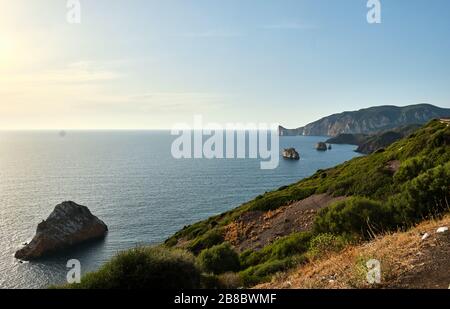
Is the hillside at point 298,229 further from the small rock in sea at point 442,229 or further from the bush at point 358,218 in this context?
the small rock in sea at point 442,229

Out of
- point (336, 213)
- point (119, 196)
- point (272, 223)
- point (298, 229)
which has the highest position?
point (336, 213)

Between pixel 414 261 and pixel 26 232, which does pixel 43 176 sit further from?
pixel 414 261

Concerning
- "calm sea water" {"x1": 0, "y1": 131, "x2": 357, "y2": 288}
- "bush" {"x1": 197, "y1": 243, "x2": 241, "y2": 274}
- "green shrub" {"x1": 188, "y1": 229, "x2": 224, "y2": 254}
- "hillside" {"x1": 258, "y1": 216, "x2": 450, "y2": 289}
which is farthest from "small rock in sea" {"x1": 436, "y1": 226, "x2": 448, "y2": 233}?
"green shrub" {"x1": 188, "y1": 229, "x2": 224, "y2": 254}

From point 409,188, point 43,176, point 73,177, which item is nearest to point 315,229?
point 409,188

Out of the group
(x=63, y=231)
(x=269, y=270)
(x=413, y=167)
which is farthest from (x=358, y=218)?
(x=63, y=231)

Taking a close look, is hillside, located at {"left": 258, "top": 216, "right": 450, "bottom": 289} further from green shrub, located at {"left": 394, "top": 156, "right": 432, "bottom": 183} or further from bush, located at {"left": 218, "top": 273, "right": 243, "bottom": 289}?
green shrub, located at {"left": 394, "top": 156, "right": 432, "bottom": 183}

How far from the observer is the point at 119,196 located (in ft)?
355

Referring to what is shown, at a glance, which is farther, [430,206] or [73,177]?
[73,177]

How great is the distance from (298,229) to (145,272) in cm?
3227

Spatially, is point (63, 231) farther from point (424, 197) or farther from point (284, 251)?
point (424, 197)

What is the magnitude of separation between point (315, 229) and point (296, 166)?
147679 millimetres

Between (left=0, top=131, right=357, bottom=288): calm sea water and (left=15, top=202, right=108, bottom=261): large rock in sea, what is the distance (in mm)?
2688
